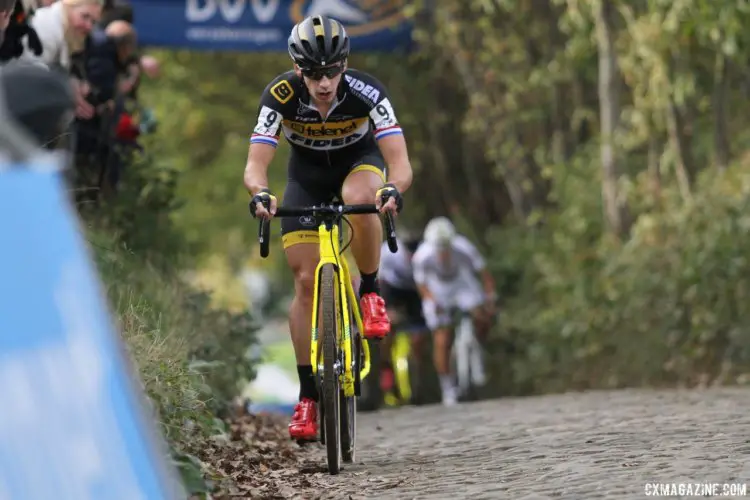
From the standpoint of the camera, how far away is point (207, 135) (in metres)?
29.9

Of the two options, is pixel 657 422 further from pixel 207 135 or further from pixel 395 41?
pixel 207 135

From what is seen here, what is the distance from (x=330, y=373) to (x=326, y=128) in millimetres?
1535

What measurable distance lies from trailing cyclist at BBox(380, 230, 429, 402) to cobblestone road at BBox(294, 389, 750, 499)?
8.63 m

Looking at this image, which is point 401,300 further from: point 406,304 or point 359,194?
point 359,194

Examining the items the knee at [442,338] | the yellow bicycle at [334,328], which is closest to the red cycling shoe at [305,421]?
the yellow bicycle at [334,328]

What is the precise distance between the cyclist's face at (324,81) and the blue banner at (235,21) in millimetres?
10071

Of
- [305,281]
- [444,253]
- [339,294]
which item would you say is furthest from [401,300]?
[339,294]

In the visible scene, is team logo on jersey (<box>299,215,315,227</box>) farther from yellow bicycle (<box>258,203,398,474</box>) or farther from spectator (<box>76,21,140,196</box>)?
spectator (<box>76,21,140,196</box>)

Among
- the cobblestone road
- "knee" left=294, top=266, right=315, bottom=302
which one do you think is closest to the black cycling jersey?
"knee" left=294, top=266, right=315, bottom=302

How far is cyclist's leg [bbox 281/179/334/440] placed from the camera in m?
8.41

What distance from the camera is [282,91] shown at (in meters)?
8.40

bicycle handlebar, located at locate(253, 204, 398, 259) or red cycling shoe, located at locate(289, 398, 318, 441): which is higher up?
bicycle handlebar, located at locate(253, 204, 398, 259)

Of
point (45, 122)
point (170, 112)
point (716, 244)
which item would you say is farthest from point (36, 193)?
point (170, 112)

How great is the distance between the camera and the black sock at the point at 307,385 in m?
8.62
